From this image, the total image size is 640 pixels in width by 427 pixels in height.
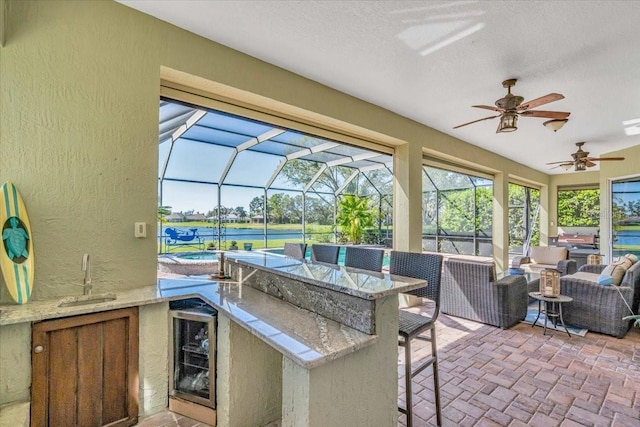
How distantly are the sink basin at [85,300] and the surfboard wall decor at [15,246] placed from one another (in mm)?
186

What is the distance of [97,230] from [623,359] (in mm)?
4825

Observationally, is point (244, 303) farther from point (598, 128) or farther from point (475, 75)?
point (598, 128)

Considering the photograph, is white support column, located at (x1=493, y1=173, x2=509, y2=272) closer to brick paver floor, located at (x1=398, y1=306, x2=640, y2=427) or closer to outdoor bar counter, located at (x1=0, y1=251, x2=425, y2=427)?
brick paver floor, located at (x1=398, y1=306, x2=640, y2=427)

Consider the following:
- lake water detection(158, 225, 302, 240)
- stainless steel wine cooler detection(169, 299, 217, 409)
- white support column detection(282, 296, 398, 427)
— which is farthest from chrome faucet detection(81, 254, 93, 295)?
lake water detection(158, 225, 302, 240)

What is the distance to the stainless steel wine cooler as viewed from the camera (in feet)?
6.85

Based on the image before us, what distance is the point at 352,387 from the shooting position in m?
1.39

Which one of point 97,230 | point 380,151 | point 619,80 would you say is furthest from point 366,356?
point 619,80

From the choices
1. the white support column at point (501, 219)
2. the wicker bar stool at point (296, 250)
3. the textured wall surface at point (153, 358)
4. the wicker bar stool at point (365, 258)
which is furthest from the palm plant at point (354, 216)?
the textured wall surface at point (153, 358)

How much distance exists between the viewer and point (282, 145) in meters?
6.60

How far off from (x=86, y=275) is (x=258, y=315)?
1253mm

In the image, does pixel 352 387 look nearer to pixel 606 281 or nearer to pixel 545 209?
pixel 606 281

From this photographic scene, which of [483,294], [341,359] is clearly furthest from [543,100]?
[341,359]

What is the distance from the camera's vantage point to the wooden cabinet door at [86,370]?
67.3 inches

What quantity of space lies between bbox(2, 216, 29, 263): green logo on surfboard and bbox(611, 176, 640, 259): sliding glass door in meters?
9.14
